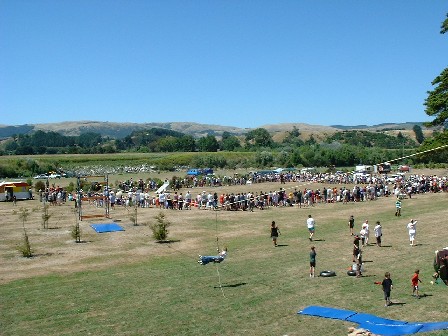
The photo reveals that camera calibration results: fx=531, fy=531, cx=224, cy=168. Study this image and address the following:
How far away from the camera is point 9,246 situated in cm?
2641

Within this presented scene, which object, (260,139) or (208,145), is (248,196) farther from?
(260,139)

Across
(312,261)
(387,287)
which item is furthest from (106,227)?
(387,287)

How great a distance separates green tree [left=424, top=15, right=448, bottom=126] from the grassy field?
568 centimetres

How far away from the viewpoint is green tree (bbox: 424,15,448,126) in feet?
104

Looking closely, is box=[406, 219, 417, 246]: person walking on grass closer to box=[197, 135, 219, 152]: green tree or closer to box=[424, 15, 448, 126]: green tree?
box=[424, 15, 448, 126]: green tree

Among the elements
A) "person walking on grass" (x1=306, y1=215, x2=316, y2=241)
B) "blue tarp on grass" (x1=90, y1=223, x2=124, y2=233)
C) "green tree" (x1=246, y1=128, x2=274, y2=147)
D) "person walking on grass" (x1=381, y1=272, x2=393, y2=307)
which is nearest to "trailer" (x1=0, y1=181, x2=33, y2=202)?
"blue tarp on grass" (x1=90, y1=223, x2=124, y2=233)

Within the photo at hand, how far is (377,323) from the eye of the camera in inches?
526

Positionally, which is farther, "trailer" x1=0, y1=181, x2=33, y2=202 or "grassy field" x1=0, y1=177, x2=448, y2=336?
"trailer" x1=0, y1=181, x2=33, y2=202

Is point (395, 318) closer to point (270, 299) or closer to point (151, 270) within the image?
point (270, 299)

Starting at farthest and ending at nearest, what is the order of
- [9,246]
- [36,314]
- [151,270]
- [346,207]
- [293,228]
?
[346,207] → [293,228] → [9,246] → [151,270] → [36,314]

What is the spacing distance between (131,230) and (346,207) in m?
15.8

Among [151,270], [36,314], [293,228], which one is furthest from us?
[293,228]

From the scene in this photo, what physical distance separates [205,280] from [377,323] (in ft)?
23.9

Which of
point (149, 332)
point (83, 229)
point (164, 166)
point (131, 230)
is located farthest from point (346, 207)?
point (164, 166)
